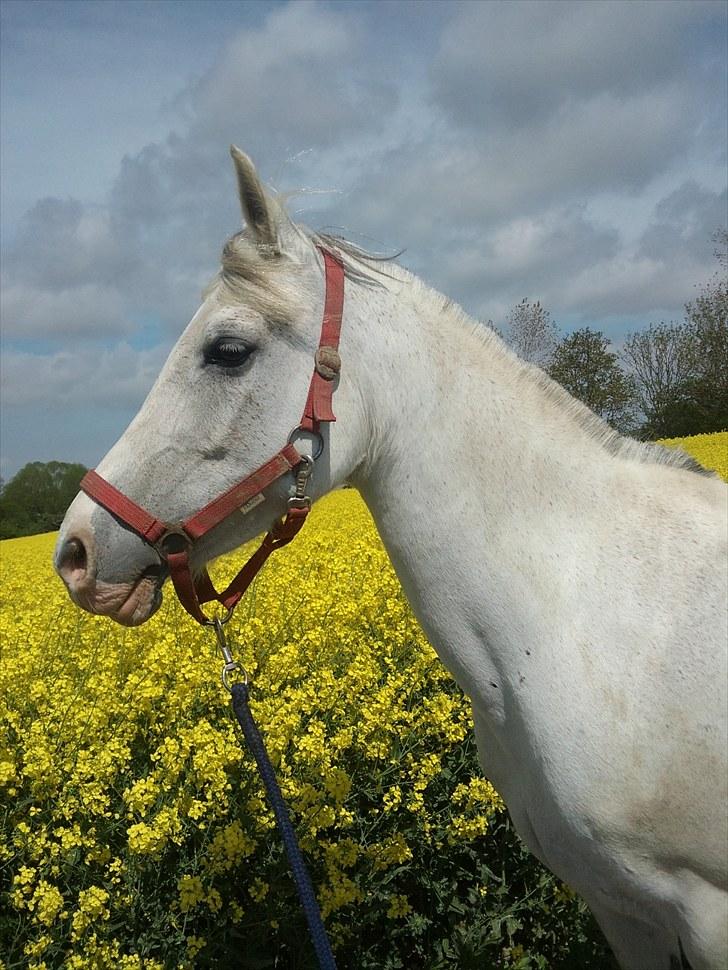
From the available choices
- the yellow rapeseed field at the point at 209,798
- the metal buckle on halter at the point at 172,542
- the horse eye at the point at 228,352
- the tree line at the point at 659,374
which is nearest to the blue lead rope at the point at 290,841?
the metal buckle on halter at the point at 172,542

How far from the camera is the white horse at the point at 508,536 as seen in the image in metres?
1.73

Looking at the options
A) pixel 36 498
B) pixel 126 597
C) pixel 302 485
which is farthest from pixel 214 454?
pixel 36 498

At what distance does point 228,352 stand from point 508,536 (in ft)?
2.88

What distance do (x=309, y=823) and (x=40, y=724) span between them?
1569 mm

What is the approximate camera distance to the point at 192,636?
5301mm

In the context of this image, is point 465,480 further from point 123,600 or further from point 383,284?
point 123,600

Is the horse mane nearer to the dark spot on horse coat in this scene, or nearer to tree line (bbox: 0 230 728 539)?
the dark spot on horse coat

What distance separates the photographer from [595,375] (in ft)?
124

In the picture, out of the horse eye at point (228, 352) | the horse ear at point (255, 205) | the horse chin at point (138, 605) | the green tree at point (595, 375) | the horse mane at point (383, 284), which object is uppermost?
the green tree at point (595, 375)

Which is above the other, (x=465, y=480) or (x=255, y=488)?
(x=465, y=480)

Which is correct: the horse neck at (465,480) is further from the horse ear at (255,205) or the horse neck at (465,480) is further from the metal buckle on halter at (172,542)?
the metal buckle on halter at (172,542)

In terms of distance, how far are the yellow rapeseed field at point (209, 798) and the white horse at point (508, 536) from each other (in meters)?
1.13

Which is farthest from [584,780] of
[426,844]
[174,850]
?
[174,850]

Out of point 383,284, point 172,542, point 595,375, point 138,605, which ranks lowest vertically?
point 138,605
